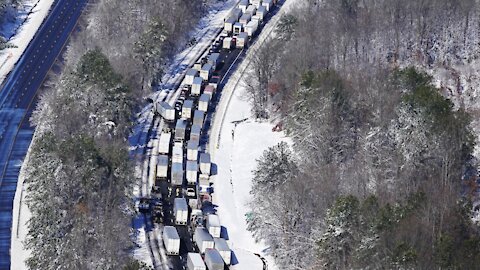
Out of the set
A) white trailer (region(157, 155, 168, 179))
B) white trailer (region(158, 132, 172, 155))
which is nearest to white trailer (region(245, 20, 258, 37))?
white trailer (region(158, 132, 172, 155))

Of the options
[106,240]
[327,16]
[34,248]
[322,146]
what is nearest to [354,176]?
[322,146]

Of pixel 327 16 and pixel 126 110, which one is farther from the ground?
pixel 327 16

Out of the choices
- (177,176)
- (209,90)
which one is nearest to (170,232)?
(177,176)

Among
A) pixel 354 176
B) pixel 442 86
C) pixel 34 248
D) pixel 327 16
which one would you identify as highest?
pixel 327 16

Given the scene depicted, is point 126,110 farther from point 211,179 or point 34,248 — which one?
point 34,248

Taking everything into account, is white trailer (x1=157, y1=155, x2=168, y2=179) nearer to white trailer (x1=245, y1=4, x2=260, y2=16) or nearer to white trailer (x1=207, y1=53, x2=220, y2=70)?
white trailer (x1=207, y1=53, x2=220, y2=70)

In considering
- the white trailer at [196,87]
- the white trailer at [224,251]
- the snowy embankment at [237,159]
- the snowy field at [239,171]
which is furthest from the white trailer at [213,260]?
the white trailer at [196,87]
